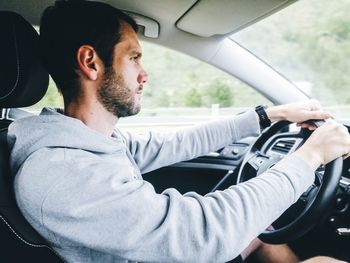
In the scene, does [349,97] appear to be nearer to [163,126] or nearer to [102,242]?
[163,126]

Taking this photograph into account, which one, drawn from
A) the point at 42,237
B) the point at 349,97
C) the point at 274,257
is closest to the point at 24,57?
the point at 42,237

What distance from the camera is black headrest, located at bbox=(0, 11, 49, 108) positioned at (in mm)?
1198

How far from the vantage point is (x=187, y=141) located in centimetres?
179

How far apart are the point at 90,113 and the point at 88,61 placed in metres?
0.16

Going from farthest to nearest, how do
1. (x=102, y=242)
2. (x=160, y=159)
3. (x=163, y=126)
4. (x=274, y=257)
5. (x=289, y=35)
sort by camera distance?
(x=163, y=126) → (x=289, y=35) → (x=160, y=159) → (x=274, y=257) → (x=102, y=242)

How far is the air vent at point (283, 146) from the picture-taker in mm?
1673

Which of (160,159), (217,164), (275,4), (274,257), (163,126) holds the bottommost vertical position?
(163,126)

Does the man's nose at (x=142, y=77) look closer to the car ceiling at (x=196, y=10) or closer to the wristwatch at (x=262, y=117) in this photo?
the car ceiling at (x=196, y=10)

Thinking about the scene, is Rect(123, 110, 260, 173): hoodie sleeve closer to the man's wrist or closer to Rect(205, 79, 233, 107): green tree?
the man's wrist

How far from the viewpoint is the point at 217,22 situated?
1863mm

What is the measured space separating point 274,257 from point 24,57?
116 cm

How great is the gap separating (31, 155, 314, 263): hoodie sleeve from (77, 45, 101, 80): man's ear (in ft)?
1.16

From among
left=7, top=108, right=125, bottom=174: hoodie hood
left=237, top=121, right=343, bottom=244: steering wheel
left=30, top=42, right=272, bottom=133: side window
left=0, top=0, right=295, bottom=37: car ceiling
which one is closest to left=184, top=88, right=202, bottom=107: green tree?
left=30, top=42, right=272, bottom=133: side window

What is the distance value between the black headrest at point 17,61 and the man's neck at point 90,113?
0.14m
